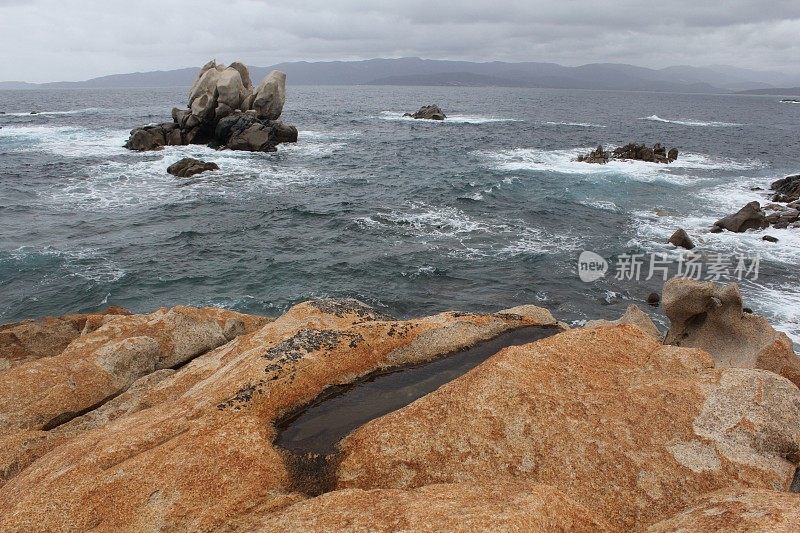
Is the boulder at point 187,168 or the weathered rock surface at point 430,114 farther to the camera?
the weathered rock surface at point 430,114

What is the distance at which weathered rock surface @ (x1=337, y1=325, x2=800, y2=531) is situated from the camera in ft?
25.6

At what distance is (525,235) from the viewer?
3712 cm

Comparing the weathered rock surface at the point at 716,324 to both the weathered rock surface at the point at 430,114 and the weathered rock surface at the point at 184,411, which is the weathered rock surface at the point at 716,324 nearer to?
the weathered rock surface at the point at 184,411

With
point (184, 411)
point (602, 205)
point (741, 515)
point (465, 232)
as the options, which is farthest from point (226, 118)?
point (741, 515)

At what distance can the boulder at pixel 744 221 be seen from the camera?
119ft

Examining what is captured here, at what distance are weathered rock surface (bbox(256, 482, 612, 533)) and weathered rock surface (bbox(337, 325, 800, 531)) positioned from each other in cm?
90

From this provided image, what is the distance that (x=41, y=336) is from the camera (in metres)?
15.6

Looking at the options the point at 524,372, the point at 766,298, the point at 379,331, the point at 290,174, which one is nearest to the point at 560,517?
the point at 524,372

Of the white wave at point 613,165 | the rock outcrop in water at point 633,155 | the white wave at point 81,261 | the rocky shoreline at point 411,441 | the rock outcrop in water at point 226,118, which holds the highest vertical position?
the rock outcrop in water at point 226,118

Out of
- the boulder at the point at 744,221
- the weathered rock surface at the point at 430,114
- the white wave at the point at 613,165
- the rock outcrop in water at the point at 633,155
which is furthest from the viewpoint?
the weathered rock surface at the point at 430,114

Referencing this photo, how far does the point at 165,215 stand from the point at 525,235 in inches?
1115

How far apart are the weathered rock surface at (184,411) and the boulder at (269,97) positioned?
2796 inches

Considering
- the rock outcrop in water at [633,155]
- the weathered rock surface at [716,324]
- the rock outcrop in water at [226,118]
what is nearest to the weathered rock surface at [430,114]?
the rock outcrop in water at [226,118]

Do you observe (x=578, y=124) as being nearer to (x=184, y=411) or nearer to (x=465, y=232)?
(x=465, y=232)
